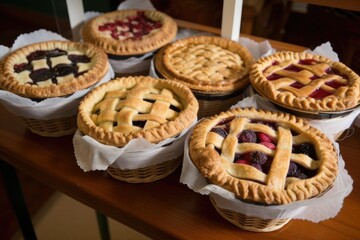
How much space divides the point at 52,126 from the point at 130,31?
19.4 inches

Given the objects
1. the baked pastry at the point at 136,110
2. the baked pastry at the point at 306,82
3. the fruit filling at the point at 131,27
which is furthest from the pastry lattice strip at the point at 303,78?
the fruit filling at the point at 131,27

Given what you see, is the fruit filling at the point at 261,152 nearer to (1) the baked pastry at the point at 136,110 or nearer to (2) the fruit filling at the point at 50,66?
(1) the baked pastry at the point at 136,110

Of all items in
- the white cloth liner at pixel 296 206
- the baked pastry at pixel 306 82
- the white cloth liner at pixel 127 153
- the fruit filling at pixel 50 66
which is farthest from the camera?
the fruit filling at pixel 50 66

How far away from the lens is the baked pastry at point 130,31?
119 cm

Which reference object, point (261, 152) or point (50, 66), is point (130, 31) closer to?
point (50, 66)

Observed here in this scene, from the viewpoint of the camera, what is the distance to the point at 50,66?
3.56 feet

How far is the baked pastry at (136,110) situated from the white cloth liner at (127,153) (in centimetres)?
2

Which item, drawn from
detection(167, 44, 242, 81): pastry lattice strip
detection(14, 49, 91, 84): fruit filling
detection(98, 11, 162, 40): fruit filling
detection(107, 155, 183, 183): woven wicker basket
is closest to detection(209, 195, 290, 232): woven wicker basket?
detection(107, 155, 183, 183): woven wicker basket

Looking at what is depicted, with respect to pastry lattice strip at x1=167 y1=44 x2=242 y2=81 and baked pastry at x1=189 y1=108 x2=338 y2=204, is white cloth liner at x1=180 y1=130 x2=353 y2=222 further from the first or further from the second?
pastry lattice strip at x1=167 y1=44 x2=242 y2=81

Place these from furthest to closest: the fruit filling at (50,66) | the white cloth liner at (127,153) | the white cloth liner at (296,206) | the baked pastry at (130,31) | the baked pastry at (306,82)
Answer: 1. the baked pastry at (130,31)
2. the fruit filling at (50,66)
3. the baked pastry at (306,82)
4. the white cloth liner at (127,153)
5. the white cloth liner at (296,206)

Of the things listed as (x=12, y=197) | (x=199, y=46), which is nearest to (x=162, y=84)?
(x=199, y=46)

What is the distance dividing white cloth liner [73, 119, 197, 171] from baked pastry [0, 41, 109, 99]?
203mm

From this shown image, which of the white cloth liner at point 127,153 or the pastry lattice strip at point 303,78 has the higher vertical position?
the pastry lattice strip at point 303,78

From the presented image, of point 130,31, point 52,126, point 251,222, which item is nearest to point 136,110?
point 52,126
